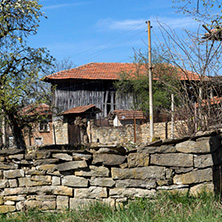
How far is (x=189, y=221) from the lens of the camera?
4289mm

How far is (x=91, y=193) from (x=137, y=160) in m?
0.95

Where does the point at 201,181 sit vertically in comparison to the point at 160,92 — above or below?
below

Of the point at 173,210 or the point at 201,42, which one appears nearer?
the point at 173,210

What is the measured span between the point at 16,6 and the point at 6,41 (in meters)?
1.32

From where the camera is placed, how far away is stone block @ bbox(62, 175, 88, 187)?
5770 millimetres

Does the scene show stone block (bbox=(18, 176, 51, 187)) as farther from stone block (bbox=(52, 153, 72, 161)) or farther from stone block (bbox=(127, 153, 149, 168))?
stone block (bbox=(127, 153, 149, 168))

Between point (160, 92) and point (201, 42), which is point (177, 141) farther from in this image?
point (160, 92)

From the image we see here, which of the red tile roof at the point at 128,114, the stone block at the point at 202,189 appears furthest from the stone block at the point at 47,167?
the red tile roof at the point at 128,114

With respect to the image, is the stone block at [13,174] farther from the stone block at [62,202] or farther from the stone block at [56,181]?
the stone block at [62,202]

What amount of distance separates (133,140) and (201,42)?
1379cm

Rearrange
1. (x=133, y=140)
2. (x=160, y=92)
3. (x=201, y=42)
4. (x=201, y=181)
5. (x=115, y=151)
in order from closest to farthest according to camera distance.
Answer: (x=201, y=181), (x=115, y=151), (x=201, y=42), (x=133, y=140), (x=160, y=92)

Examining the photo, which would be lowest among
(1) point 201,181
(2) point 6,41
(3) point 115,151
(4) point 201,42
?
(1) point 201,181

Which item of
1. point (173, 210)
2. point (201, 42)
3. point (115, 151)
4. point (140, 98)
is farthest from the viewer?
point (140, 98)

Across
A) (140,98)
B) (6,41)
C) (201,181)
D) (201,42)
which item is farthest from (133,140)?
(201,181)
